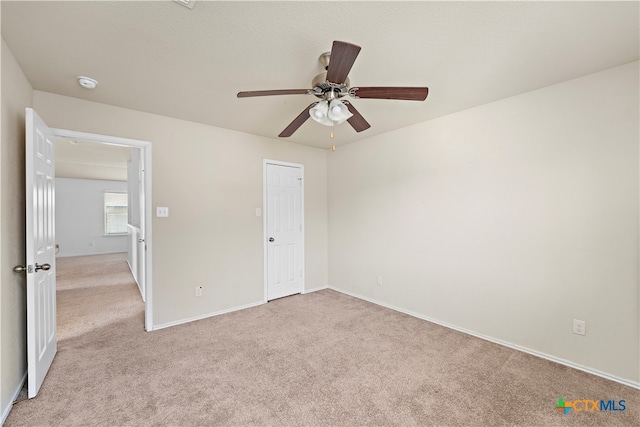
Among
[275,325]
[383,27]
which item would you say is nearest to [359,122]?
[383,27]

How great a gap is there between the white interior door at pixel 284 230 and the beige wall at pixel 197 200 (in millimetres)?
171

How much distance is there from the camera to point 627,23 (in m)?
1.64

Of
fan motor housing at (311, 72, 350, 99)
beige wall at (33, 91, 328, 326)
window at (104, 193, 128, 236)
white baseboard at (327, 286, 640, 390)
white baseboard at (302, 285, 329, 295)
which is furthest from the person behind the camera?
window at (104, 193, 128, 236)

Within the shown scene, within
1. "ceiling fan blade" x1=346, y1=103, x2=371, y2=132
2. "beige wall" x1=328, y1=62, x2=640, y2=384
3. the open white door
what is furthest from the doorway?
"beige wall" x1=328, y1=62, x2=640, y2=384

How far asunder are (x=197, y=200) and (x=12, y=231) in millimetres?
1607

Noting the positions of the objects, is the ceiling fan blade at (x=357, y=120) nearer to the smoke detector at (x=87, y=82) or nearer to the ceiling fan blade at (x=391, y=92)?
the ceiling fan blade at (x=391, y=92)

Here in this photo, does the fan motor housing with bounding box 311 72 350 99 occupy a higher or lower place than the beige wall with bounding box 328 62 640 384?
higher

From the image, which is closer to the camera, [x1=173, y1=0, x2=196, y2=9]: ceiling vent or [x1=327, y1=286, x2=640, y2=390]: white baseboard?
[x1=173, y1=0, x2=196, y2=9]: ceiling vent

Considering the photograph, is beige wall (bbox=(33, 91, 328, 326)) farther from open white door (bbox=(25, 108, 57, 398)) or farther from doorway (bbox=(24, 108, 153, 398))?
open white door (bbox=(25, 108, 57, 398))

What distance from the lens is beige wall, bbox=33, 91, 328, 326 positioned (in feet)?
9.32

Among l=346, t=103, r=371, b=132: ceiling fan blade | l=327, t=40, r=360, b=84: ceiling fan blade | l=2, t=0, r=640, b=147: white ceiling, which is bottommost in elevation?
l=346, t=103, r=371, b=132: ceiling fan blade

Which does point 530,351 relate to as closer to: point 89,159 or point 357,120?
point 357,120

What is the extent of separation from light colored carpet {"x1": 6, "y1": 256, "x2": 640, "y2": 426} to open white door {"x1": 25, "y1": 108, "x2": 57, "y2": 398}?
243 millimetres

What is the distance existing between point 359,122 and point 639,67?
206 cm
